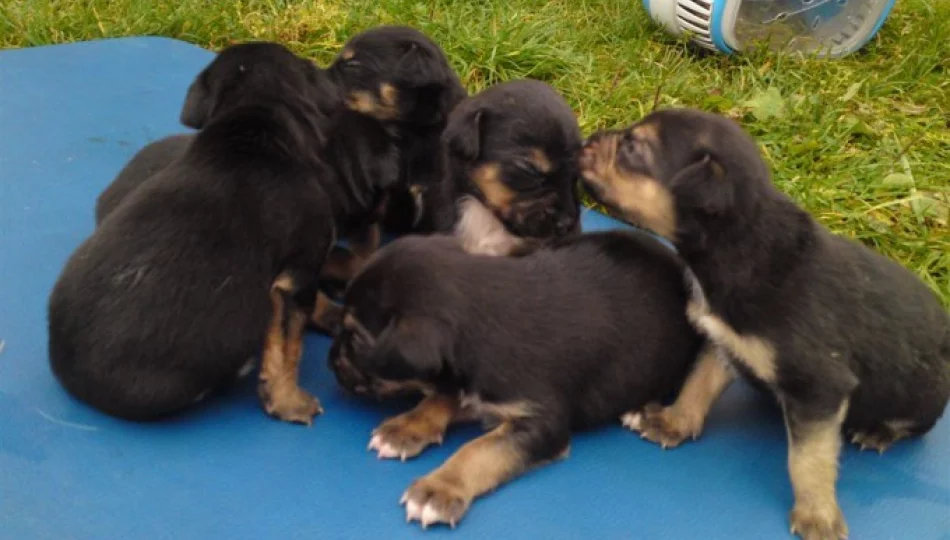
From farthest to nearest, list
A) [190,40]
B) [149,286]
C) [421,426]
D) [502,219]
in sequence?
1. [190,40]
2. [502,219]
3. [421,426]
4. [149,286]

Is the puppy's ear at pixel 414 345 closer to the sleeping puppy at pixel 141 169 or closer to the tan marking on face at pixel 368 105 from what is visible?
the sleeping puppy at pixel 141 169

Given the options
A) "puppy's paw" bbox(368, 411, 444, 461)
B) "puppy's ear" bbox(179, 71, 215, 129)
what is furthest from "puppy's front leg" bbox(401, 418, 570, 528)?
"puppy's ear" bbox(179, 71, 215, 129)

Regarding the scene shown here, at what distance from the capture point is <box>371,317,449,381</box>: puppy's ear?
2984 millimetres

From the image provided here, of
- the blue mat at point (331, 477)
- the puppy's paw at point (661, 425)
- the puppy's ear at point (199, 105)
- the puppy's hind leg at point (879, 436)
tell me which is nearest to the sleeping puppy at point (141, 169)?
the puppy's ear at point (199, 105)

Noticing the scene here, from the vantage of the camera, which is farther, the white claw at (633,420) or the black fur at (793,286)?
the white claw at (633,420)

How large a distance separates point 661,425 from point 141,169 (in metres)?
2.45

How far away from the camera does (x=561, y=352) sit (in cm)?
324

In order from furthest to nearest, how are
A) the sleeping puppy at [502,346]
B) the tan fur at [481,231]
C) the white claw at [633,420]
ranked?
the tan fur at [481,231]
the white claw at [633,420]
the sleeping puppy at [502,346]

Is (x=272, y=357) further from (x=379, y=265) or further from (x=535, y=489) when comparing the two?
(x=535, y=489)

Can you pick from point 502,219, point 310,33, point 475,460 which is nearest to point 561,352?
point 475,460

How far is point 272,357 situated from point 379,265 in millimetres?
601

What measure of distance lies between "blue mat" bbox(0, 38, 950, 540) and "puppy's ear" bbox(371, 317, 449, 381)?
463 mm

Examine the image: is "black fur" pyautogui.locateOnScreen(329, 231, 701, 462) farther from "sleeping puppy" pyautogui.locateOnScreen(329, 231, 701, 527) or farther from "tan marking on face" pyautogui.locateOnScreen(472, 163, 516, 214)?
"tan marking on face" pyautogui.locateOnScreen(472, 163, 516, 214)

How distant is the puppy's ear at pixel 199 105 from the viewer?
3.64 m
